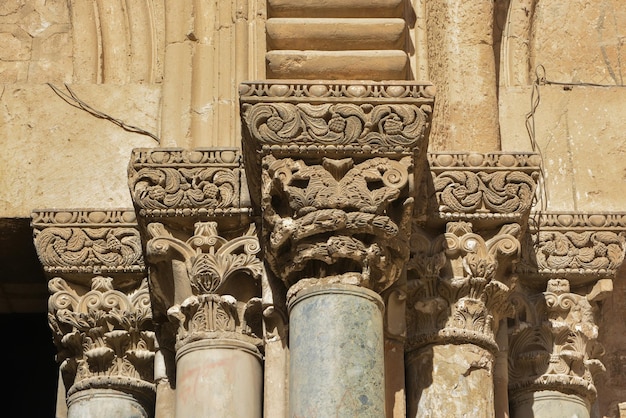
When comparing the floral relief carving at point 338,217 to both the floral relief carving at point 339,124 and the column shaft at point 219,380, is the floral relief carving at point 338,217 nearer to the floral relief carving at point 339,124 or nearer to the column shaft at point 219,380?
the floral relief carving at point 339,124

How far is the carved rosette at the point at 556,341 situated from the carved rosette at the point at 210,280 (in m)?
1.16

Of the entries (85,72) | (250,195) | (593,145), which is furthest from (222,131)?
(593,145)

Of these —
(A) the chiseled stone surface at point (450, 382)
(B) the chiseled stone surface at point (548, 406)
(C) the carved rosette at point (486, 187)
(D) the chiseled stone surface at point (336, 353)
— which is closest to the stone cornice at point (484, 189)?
(C) the carved rosette at point (486, 187)

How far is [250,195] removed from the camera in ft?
21.6

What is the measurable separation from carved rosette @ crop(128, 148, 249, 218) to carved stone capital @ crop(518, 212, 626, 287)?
1290mm

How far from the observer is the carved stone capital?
7.05 meters

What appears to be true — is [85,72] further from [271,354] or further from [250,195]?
[271,354]

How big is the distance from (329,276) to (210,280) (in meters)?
0.57

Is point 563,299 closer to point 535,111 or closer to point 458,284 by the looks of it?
point 458,284

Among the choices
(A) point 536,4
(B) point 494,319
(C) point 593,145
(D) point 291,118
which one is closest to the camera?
(D) point 291,118

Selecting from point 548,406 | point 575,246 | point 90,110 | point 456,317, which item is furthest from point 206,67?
point 548,406

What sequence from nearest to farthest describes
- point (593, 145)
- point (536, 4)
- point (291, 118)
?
point (291, 118) < point (593, 145) < point (536, 4)

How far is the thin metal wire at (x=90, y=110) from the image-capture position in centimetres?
747

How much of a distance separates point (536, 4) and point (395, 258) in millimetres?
2199
